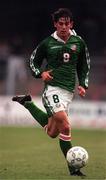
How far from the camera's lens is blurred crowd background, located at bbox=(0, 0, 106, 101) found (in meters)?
25.0

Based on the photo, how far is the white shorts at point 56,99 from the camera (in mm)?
10438

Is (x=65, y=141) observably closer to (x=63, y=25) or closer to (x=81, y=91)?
(x=81, y=91)

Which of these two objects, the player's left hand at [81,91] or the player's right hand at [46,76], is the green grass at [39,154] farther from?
the player's right hand at [46,76]

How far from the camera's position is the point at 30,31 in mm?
28859

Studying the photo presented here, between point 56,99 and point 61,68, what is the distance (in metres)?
0.44

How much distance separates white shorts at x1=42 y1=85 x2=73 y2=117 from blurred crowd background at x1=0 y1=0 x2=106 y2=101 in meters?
14.2

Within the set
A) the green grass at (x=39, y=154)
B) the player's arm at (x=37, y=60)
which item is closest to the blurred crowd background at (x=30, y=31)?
the green grass at (x=39, y=154)

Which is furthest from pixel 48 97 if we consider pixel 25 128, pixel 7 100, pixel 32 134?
pixel 7 100

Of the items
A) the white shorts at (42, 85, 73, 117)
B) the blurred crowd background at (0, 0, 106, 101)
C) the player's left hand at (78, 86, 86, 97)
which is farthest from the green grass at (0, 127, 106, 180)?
the blurred crowd background at (0, 0, 106, 101)

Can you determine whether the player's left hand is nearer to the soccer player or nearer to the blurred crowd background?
the soccer player

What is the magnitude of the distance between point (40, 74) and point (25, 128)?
40.0 feet

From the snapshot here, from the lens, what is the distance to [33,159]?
13.0 metres

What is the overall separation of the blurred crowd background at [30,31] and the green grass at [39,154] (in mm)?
2821

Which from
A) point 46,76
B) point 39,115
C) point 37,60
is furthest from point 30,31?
point 46,76
